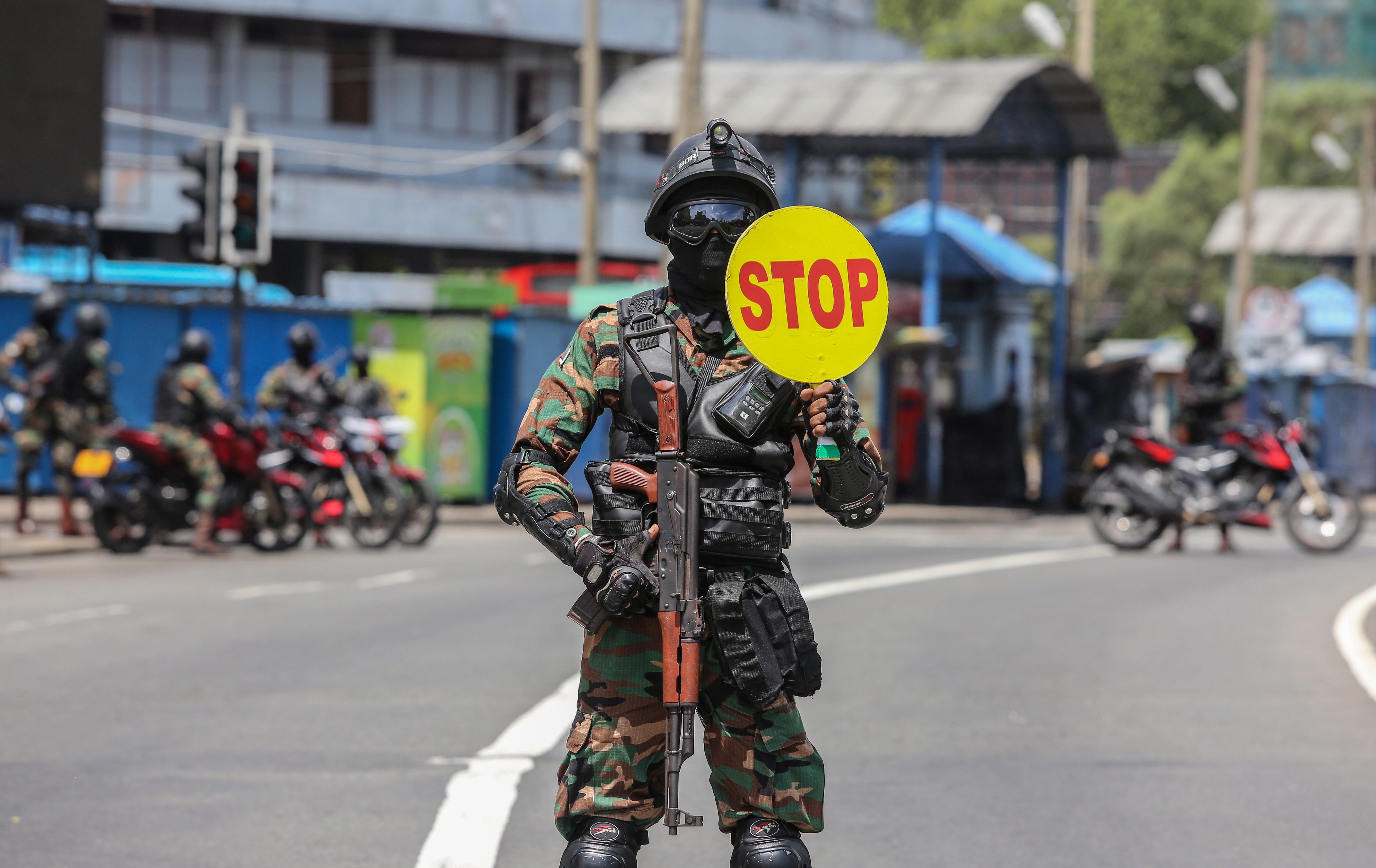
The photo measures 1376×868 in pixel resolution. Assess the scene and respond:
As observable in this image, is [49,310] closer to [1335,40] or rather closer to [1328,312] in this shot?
[1328,312]

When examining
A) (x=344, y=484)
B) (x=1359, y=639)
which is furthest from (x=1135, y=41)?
(x=1359, y=639)

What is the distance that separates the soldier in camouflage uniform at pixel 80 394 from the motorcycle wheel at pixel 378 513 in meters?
2.24

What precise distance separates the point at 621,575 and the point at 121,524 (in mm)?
11925

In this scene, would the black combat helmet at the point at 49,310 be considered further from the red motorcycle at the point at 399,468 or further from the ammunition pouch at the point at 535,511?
the ammunition pouch at the point at 535,511

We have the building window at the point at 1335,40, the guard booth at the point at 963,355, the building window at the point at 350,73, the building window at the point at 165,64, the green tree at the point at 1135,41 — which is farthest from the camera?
the building window at the point at 1335,40

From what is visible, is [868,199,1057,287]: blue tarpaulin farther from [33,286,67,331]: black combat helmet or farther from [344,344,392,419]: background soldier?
[33,286,67,331]: black combat helmet

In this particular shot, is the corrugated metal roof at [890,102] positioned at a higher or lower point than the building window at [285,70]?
lower

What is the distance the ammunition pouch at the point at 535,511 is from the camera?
3686 mm

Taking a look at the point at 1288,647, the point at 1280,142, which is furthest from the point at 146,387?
the point at 1280,142

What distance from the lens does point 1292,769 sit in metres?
6.56

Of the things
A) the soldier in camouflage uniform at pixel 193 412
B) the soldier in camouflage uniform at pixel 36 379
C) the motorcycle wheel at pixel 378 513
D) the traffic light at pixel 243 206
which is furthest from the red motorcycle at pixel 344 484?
the traffic light at pixel 243 206

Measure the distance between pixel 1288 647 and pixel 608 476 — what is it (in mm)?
7066

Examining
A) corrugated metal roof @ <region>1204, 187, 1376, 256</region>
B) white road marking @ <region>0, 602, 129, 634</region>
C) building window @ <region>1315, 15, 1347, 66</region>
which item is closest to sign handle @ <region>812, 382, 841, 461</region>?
white road marking @ <region>0, 602, 129, 634</region>

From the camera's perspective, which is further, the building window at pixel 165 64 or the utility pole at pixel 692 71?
the building window at pixel 165 64
